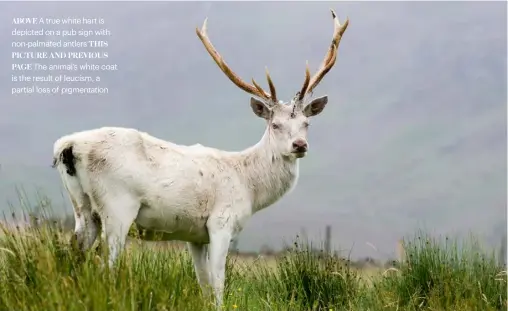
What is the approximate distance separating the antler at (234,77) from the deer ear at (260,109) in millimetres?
105

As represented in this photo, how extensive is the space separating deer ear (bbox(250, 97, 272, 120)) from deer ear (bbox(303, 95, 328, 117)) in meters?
0.38

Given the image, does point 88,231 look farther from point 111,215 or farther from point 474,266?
point 474,266

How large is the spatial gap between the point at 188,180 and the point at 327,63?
212 cm

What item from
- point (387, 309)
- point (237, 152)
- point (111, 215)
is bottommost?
point (387, 309)

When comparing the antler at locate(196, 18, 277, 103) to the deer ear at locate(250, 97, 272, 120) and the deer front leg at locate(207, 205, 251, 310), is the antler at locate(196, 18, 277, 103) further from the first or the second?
the deer front leg at locate(207, 205, 251, 310)

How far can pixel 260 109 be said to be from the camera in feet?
22.8

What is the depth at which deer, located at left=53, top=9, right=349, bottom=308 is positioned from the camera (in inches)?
235

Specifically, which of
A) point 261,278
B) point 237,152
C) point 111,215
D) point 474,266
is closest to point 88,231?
point 111,215

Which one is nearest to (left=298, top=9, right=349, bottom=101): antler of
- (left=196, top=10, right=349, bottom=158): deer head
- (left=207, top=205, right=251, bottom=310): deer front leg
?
(left=196, top=10, right=349, bottom=158): deer head

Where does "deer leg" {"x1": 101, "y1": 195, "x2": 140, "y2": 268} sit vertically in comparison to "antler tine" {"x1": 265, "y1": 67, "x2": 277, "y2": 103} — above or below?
below

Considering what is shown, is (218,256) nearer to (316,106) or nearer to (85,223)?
(85,223)

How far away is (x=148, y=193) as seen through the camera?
607 cm

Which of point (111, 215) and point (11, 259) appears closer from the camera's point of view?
point (11, 259)

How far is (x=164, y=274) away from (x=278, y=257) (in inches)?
113
